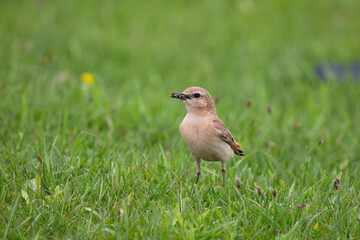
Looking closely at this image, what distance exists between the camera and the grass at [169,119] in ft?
11.6

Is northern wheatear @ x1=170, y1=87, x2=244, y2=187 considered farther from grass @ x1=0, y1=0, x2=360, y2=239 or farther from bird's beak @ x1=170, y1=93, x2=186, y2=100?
grass @ x1=0, y1=0, x2=360, y2=239

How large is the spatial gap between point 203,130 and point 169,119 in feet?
6.63

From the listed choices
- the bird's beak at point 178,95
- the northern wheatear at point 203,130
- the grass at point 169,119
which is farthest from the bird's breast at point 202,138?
the grass at point 169,119

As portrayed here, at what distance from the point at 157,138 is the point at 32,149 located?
5.52 feet

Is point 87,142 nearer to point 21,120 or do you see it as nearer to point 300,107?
point 21,120

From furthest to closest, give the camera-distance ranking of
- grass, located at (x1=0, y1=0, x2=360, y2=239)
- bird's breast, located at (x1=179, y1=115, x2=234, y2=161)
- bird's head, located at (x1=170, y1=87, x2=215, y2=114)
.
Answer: bird's head, located at (x1=170, y1=87, x2=215, y2=114) < bird's breast, located at (x1=179, y1=115, x2=234, y2=161) < grass, located at (x1=0, y1=0, x2=360, y2=239)

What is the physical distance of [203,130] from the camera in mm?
4051

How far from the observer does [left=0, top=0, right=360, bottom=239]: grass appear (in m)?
3.55

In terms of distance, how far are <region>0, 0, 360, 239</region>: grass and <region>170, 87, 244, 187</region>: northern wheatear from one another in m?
0.32

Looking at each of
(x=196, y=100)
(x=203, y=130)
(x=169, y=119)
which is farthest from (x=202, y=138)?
(x=169, y=119)

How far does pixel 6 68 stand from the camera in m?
7.13

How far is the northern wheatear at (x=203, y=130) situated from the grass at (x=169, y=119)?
32 centimetres

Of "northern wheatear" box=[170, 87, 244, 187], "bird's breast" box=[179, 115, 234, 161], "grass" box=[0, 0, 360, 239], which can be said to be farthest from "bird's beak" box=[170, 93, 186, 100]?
"grass" box=[0, 0, 360, 239]

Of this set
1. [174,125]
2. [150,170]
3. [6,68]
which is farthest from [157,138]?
[6,68]
